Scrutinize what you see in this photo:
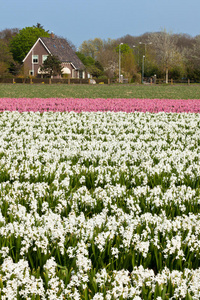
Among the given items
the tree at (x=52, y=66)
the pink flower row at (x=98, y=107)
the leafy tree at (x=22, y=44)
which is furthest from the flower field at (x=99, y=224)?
the leafy tree at (x=22, y=44)

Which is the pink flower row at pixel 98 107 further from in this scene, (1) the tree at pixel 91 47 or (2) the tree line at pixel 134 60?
(1) the tree at pixel 91 47

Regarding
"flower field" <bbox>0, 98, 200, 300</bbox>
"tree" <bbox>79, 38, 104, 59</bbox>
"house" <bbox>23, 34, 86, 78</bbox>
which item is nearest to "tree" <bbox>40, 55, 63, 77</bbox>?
"house" <bbox>23, 34, 86, 78</bbox>

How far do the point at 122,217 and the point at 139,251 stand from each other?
769 mm

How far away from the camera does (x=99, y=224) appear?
367 centimetres

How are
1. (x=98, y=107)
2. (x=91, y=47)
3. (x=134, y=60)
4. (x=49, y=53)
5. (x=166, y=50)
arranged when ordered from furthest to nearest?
(x=91, y=47) < (x=134, y=60) < (x=166, y=50) < (x=49, y=53) < (x=98, y=107)

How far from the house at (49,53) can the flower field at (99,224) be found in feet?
212

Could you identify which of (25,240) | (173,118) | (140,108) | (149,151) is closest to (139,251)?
(25,240)

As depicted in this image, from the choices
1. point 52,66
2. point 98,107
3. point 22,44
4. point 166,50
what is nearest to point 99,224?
point 98,107

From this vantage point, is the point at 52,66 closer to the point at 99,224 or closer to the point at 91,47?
the point at 99,224

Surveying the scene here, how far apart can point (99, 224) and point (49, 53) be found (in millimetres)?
68311

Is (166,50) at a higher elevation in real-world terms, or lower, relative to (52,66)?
higher

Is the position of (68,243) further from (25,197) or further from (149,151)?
(149,151)

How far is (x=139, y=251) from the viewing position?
3.17 metres

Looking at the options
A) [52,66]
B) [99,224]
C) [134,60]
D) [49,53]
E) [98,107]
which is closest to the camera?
[99,224]
